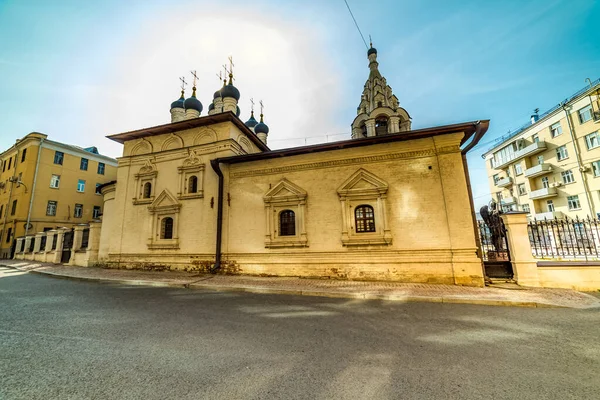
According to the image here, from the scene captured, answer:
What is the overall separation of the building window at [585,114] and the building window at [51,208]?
52.0 meters

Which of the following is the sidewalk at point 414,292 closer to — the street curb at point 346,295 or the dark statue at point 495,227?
the street curb at point 346,295

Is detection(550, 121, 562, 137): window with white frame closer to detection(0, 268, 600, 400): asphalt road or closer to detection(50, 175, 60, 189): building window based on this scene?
detection(0, 268, 600, 400): asphalt road

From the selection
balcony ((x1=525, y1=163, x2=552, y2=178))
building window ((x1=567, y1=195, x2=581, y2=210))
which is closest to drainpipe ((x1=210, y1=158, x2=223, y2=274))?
building window ((x1=567, y1=195, x2=581, y2=210))

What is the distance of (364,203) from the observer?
10422mm

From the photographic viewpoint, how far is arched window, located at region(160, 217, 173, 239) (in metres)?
13.3

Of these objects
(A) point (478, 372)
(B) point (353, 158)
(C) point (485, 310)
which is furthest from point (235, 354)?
(B) point (353, 158)

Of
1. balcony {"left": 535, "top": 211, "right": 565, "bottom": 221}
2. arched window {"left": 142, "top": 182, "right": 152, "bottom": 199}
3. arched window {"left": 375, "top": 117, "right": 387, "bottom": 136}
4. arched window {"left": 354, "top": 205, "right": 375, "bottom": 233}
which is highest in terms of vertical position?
arched window {"left": 375, "top": 117, "right": 387, "bottom": 136}

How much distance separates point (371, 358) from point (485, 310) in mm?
4410

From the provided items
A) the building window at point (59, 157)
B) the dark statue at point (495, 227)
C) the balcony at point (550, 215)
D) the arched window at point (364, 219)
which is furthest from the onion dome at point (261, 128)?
the balcony at point (550, 215)

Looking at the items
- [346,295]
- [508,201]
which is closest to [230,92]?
[346,295]

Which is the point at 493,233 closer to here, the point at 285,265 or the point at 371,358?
the point at 285,265

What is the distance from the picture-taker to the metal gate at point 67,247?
16922mm

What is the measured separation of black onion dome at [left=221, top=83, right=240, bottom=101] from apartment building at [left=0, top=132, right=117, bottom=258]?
22.5 meters

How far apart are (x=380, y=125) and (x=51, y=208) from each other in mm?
33287
